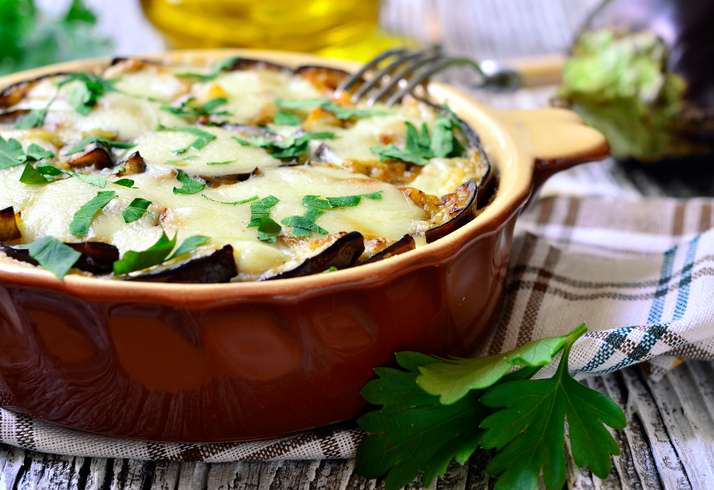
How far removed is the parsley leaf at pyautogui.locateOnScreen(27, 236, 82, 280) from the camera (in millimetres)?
1418

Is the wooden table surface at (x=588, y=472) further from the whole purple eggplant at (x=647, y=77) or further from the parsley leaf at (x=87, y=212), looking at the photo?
the whole purple eggplant at (x=647, y=77)

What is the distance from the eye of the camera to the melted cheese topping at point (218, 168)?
63.5 inches

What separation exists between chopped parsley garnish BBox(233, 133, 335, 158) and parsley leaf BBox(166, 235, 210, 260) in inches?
22.6

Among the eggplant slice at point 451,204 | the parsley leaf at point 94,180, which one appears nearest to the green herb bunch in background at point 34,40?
the parsley leaf at point 94,180

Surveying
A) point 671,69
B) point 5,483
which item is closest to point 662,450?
point 5,483

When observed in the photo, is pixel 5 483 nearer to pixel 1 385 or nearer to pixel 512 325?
pixel 1 385

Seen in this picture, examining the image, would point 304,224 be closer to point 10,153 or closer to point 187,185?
point 187,185

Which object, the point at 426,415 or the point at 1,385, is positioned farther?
the point at 1,385

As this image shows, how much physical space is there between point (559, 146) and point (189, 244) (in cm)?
118

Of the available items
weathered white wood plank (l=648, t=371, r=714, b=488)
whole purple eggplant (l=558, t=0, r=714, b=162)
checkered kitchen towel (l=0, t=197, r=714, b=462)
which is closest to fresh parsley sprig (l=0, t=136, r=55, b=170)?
checkered kitchen towel (l=0, t=197, r=714, b=462)

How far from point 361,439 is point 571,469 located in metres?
0.49

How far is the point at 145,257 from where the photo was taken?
146 centimetres

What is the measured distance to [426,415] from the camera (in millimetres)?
1541

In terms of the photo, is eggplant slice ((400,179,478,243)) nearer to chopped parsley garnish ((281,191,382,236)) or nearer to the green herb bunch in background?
chopped parsley garnish ((281,191,382,236))
